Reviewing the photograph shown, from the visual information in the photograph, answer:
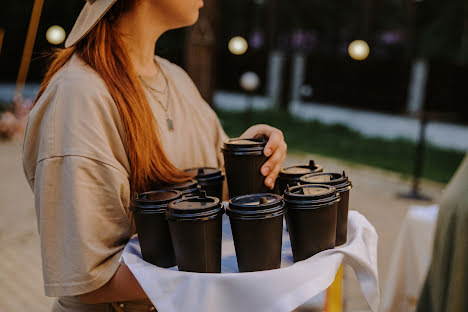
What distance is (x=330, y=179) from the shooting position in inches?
53.6

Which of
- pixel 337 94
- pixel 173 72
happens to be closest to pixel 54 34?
pixel 173 72

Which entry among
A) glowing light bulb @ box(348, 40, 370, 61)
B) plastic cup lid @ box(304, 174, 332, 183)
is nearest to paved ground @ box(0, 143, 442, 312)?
glowing light bulb @ box(348, 40, 370, 61)

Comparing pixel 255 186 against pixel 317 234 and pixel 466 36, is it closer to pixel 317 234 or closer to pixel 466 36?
pixel 317 234

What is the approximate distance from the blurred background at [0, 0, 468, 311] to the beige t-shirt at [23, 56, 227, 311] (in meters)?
Result: 1.73

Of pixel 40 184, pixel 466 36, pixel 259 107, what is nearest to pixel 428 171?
pixel 466 36

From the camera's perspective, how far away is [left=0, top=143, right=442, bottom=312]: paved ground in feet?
12.9

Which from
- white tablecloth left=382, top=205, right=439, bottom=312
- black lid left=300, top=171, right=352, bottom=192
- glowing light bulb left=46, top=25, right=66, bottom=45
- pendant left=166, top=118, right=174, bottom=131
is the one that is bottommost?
white tablecloth left=382, top=205, right=439, bottom=312

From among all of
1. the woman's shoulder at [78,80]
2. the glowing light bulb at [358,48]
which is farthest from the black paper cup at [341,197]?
the glowing light bulb at [358,48]

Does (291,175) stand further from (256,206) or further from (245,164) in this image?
(256,206)

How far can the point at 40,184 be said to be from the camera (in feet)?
4.07

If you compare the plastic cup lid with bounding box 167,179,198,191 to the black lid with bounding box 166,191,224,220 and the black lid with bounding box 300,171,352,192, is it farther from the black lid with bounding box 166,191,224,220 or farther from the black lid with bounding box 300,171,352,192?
the black lid with bounding box 300,171,352,192

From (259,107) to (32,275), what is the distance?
1138 centimetres

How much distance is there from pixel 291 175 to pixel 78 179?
0.59m

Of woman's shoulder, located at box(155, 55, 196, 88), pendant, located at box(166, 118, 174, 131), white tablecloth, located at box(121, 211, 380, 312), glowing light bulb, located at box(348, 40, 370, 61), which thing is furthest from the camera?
glowing light bulb, located at box(348, 40, 370, 61)
